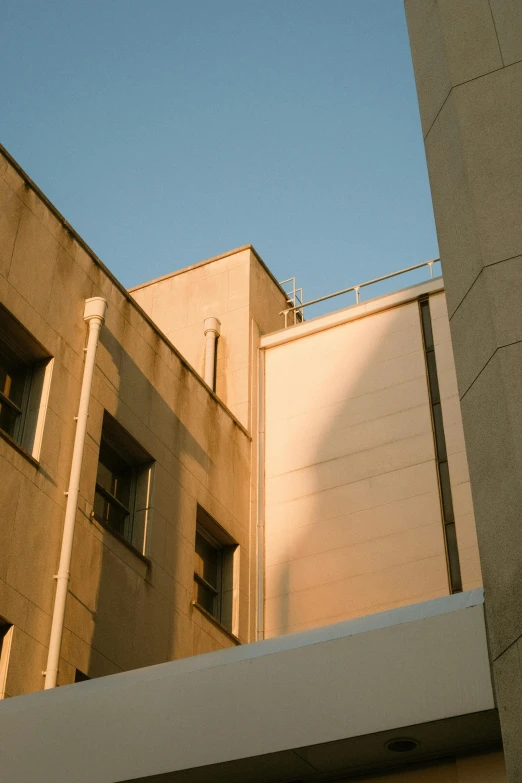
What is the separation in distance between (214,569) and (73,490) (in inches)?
207

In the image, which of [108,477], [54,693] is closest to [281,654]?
[54,693]

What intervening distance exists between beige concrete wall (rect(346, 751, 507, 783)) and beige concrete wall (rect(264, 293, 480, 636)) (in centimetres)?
925

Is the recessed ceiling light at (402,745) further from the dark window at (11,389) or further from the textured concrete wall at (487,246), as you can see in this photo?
the dark window at (11,389)

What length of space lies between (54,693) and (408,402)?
1196 cm

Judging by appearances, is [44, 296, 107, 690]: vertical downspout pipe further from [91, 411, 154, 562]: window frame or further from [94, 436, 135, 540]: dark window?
[94, 436, 135, 540]: dark window

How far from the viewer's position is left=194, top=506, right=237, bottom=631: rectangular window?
18.1 m

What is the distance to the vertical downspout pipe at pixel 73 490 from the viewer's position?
13.0m

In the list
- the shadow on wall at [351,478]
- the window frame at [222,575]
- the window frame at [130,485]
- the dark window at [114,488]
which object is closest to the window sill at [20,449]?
the window frame at [130,485]

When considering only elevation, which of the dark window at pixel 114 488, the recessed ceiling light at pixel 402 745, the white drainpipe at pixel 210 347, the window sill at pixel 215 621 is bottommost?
the recessed ceiling light at pixel 402 745

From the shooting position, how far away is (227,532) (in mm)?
18766

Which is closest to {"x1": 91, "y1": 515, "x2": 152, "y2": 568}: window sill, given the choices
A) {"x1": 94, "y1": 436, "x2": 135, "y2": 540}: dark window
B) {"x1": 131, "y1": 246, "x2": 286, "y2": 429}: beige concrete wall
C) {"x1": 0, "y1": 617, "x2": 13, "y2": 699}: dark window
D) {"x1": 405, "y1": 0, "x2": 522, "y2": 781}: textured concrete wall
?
{"x1": 94, "y1": 436, "x2": 135, "y2": 540}: dark window

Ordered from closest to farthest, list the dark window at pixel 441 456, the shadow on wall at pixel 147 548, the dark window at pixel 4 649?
the dark window at pixel 4 649
the shadow on wall at pixel 147 548
the dark window at pixel 441 456

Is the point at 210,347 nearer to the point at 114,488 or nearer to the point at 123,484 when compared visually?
the point at 123,484

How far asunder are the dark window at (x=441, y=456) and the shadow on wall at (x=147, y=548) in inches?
166
